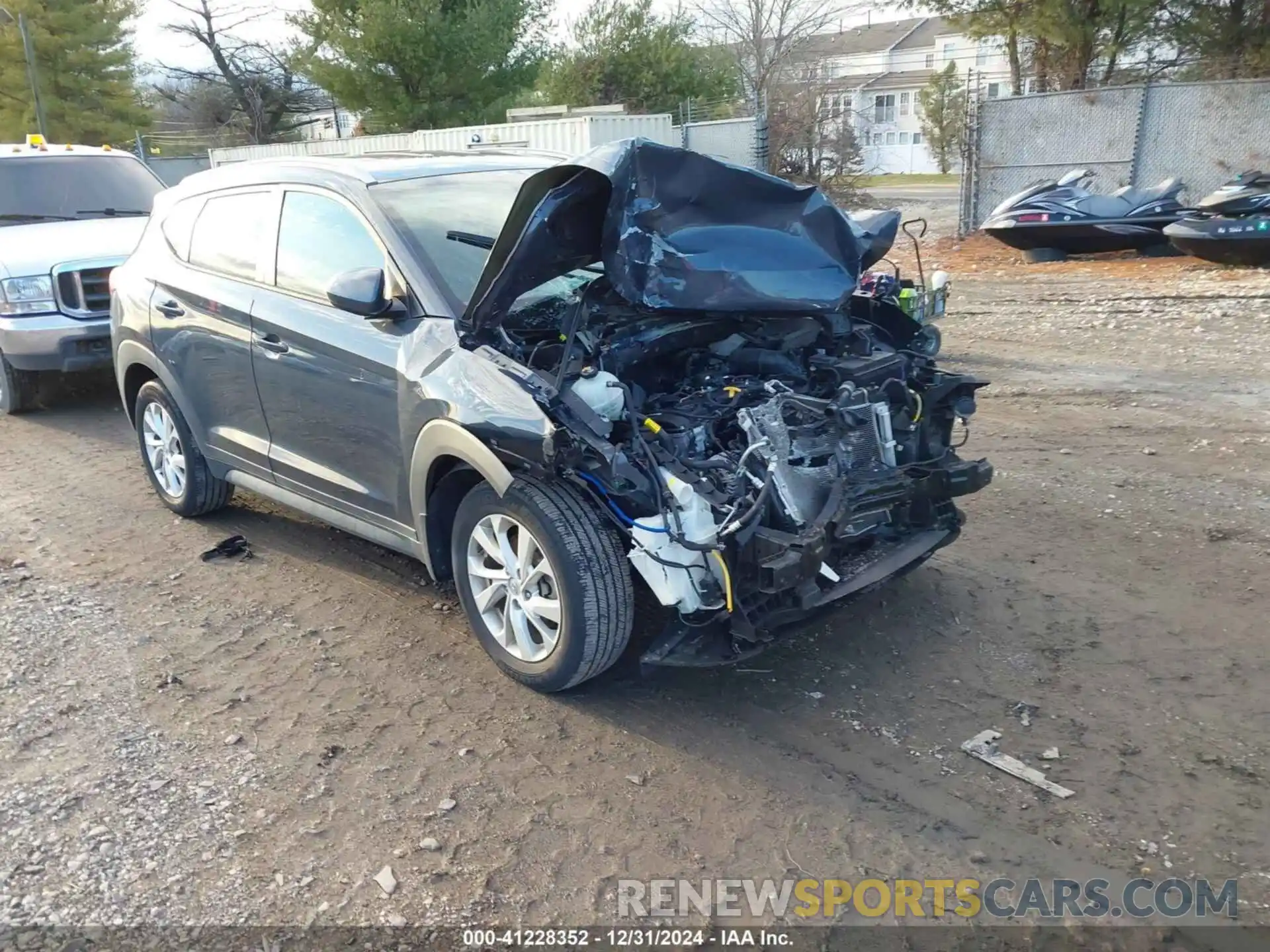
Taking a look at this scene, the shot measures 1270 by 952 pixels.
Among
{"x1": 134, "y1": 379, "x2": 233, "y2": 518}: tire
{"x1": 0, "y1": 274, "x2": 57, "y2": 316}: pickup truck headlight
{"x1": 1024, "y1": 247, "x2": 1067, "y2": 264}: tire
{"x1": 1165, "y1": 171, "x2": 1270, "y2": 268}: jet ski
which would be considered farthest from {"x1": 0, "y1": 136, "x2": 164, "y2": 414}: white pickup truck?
{"x1": 1165, "y1": 171, "x2": 1270, "y2": 268}: jet ski

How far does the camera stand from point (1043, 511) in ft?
18.3

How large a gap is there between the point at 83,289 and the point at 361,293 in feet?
17.4

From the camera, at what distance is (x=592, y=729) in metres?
3.76

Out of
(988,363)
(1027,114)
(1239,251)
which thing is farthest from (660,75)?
(988,363)

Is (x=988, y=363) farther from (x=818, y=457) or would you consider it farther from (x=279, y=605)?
(x=279, y=605)

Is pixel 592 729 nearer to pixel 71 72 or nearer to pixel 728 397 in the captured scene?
pixel 728 397

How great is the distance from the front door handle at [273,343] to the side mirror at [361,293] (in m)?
0.66

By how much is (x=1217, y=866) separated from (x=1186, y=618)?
1.63 metres

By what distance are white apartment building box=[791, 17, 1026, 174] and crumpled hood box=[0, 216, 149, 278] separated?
44787 millimetres

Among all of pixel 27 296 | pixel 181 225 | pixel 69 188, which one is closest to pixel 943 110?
pixel 69 188

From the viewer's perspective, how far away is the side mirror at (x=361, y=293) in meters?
4.03

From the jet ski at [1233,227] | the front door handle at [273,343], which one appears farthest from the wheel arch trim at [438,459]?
the jet ski at [1233,227]

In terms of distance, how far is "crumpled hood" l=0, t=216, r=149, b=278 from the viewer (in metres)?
8.10

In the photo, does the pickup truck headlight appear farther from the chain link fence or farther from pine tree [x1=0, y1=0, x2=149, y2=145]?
pine tree [x1=0, y1=0, x2=149, y2=145]
